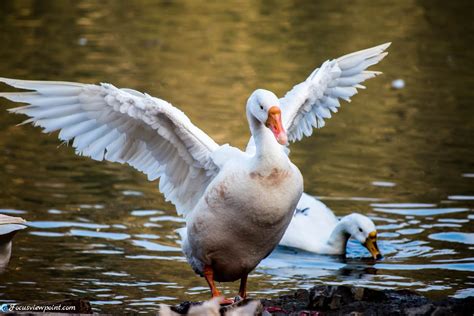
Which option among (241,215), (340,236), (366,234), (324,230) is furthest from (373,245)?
(241,215)

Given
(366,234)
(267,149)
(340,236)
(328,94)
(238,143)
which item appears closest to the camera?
(267,149)

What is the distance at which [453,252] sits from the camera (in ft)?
40.0

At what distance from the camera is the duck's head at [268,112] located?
8.39 meters

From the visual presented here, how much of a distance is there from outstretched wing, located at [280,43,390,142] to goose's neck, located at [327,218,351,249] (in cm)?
238

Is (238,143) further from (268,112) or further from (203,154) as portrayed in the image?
(268,112)

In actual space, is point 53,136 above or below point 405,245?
above

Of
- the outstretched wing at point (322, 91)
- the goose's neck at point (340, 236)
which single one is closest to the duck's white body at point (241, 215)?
the outstretched wing at point (322, 91)

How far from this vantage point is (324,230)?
1336 cm

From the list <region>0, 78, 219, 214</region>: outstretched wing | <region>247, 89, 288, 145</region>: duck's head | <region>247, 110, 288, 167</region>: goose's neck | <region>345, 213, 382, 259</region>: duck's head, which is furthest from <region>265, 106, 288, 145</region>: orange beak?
<region>345, 213, 382, 259</region>: duck's head

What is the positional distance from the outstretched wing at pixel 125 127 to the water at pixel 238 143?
4.71 feet

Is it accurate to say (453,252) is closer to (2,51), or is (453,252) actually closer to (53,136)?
(53,136)

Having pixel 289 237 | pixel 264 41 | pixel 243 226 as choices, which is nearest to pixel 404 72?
pixel 264 41

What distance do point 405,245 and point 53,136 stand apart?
770 centimetres

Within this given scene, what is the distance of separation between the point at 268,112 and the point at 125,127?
5.52ft
